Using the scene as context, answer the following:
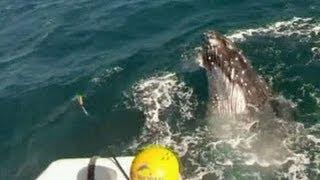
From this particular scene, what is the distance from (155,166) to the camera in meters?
9.98

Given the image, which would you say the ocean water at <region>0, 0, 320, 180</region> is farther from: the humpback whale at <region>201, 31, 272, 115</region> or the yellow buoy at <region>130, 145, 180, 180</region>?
the yellow buoy at <region>130, 145, 180, 180</region>

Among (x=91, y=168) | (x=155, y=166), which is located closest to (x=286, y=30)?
(x=91, y=168)

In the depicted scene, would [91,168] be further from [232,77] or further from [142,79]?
[142,79]

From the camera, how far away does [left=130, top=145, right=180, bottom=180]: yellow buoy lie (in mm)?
9945

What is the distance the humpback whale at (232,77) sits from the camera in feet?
57.6

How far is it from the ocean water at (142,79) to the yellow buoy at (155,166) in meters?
6.33

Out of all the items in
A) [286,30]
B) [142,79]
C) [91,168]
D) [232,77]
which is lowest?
[142,79]

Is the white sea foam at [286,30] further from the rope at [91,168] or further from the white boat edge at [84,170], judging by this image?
the rope at [91,168]

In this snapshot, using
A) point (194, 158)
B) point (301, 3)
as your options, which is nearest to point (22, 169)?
point (194, 158)

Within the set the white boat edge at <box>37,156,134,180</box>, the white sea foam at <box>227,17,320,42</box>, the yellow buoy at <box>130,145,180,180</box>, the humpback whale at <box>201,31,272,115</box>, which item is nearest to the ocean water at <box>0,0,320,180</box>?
the white sea foam at <box>227,17,320,42</box>

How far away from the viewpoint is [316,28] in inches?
916

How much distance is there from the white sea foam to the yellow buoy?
13812 mm

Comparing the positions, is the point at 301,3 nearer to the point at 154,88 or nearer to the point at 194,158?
the point at 154,88

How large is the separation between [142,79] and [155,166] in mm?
12223
